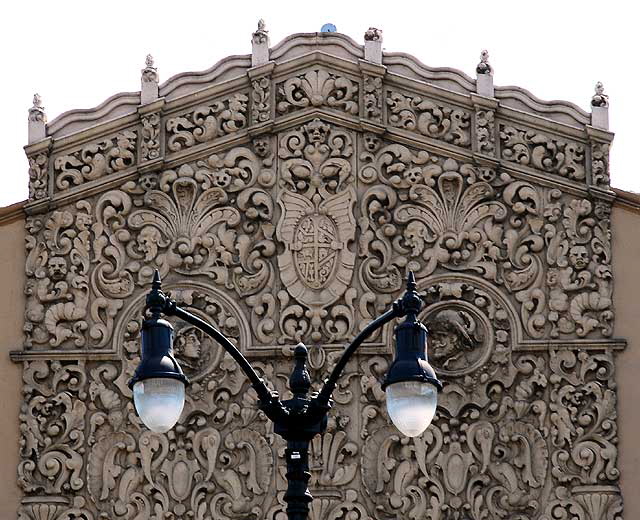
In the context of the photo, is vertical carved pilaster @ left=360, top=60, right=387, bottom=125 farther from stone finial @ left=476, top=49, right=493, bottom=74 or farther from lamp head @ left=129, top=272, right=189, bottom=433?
lamp head @ left=129, top=272, right=189, bottom=433

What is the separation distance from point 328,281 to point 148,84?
117 inches

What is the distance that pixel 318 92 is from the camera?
23.2 m

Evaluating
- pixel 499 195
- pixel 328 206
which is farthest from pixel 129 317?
pixel 499 195

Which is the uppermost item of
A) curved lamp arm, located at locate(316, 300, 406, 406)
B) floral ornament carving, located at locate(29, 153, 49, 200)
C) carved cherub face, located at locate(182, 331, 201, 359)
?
floral ornament carving, located at locate(29, 153, 49, 200)

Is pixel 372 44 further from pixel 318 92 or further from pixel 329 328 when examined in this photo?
pixel 329 328

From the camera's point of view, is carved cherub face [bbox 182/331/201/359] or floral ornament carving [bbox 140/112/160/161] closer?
carved cherub face [bbox 182/331/201/359]

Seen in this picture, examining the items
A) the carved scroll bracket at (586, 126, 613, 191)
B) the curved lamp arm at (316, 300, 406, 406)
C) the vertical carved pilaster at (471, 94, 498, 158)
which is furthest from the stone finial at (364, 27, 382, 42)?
the curved lamp arm at (316, 300, 406, 406)

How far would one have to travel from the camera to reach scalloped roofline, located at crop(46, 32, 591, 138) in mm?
23000

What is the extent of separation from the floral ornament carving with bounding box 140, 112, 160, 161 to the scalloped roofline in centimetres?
20

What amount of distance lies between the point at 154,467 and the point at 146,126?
375 cm

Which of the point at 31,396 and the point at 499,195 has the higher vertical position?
the point at 499,195

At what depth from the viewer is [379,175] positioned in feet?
Result: 75.0

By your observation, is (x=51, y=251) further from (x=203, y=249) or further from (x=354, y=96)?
(x=354, y=96)

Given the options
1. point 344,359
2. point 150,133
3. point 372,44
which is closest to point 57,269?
point 150,133
